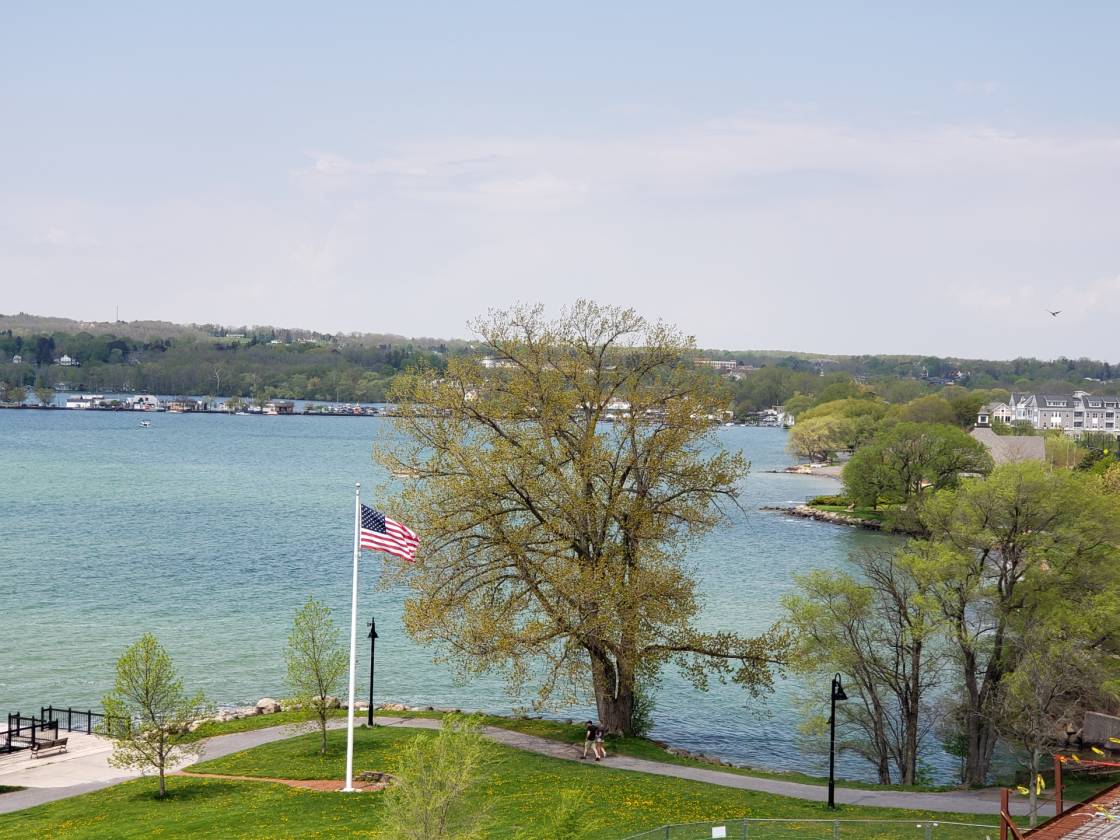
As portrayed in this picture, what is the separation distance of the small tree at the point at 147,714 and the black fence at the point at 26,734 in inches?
178

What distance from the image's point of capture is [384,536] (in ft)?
90.3

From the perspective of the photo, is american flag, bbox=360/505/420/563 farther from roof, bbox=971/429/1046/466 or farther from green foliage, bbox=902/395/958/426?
green foliage, bbox=902/395/958/426

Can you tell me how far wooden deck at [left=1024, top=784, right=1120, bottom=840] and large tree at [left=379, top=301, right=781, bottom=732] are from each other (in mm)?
14050

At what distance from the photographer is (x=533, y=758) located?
97.7 ft

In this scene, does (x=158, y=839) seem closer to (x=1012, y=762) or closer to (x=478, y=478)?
(x=478, y=478)

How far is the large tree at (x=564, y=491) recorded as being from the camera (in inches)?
1231

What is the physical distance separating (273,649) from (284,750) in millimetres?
20391

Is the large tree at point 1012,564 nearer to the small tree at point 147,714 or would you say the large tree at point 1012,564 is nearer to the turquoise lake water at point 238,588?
the turquoise lake water at point 238,588

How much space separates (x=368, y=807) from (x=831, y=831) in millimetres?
10187

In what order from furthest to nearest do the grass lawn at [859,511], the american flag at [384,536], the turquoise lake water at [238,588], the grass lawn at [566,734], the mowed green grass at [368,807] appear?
the grass lawn at [859,511] → the turquoise lake water at [238,588] → the grass lawn at [566,734] → the american flag at [384,536] → the mowed green grass at [368,807]

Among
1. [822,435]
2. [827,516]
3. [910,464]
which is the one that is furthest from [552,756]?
[822,435]

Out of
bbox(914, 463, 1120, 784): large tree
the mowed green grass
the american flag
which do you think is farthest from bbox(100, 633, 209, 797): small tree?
bbox(914, 463, 1120, 784): large tree

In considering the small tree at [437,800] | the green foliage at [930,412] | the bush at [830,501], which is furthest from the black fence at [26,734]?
the green foliage at [930,412]

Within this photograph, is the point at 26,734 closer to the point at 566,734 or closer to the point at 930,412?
the point at 566,734
